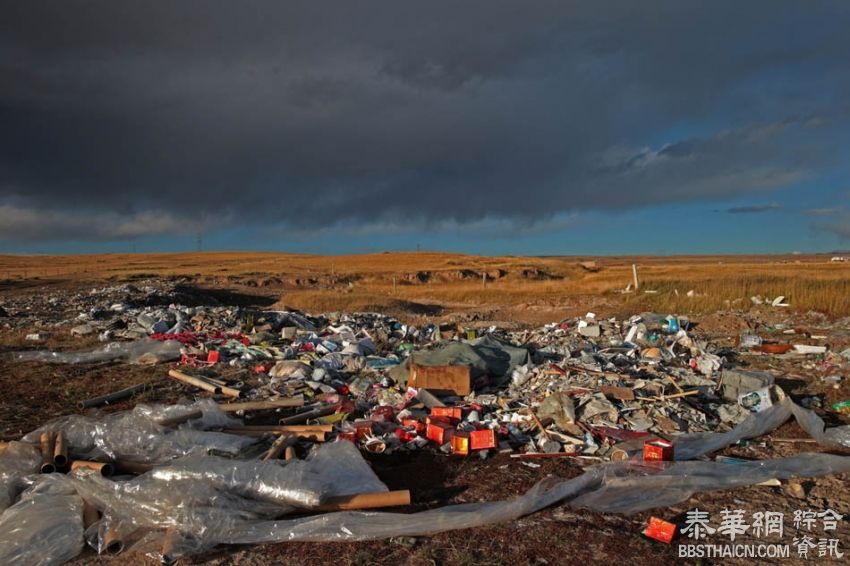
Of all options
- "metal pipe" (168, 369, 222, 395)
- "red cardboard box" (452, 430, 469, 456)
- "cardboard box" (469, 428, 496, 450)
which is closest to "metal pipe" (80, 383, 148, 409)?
"metal pipe" (168, 369, 222, 395)

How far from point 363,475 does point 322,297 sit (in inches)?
714

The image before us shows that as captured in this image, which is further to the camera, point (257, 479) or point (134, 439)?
point (134, 439)

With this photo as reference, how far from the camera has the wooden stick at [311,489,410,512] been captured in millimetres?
3975

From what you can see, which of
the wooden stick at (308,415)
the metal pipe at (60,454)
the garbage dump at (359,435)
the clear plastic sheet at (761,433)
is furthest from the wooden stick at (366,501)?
the clear plastic sheet at (761,433)

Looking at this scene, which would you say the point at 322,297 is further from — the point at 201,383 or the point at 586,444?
the point at 586,444

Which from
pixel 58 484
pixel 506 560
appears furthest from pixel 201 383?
pixel 506 560

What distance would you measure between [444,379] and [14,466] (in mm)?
4688

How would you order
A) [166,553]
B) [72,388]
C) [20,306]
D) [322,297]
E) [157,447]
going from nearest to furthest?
[166,553]
[157,447]
[72,388]
[20,306]
[322,297]

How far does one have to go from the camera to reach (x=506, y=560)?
3574 millimetres

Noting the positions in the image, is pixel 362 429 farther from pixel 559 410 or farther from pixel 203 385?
pixel 203 385

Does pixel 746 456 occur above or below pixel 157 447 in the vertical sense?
below

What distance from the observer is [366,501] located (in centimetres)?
404

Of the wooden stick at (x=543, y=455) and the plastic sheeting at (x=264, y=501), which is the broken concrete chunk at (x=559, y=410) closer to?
the wooden stick at (x=543, y=455)

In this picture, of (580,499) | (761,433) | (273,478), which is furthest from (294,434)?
(761,433)
